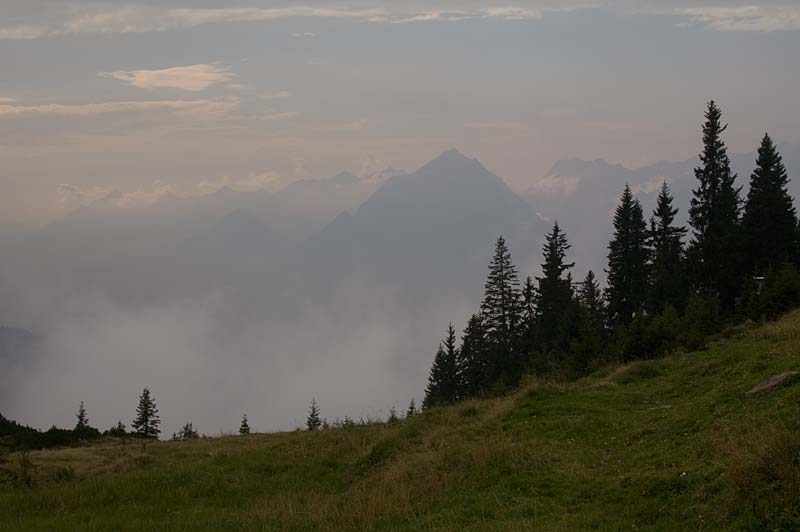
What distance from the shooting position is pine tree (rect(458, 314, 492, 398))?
6419 centimetres

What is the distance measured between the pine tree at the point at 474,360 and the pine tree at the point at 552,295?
7.07 m

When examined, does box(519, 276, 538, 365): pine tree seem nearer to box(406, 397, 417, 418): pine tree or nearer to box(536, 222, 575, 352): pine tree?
box(536, 222, 575, 352): pine tree

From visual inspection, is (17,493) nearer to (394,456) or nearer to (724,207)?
(394,456)

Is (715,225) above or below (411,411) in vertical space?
above

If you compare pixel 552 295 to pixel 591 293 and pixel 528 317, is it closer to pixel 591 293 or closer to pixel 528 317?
pixel 528 317

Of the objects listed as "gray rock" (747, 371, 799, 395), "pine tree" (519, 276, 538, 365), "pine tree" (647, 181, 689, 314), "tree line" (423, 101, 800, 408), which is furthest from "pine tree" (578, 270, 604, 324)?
"gray rock" (747, 371, 799, 395)

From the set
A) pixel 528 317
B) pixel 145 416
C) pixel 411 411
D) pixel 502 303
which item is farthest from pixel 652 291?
pixel 145 416

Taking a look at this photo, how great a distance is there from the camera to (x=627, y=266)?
190ft

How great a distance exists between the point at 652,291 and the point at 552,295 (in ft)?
39.7

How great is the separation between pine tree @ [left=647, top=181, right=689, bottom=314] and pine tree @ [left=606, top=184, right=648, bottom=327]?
116 centimetres

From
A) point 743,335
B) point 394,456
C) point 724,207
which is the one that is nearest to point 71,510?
point 394,456

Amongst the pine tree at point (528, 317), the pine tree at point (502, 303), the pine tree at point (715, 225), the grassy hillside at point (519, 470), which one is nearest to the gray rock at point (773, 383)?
the grassy hillside at point (519, 470)

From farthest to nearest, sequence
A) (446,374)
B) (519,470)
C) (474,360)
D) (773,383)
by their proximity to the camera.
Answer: (446,374)
(474,360)
(773,383)
(519,470)

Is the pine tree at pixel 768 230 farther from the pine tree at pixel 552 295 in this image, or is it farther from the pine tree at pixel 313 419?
the pine tree at pixel 313 419
